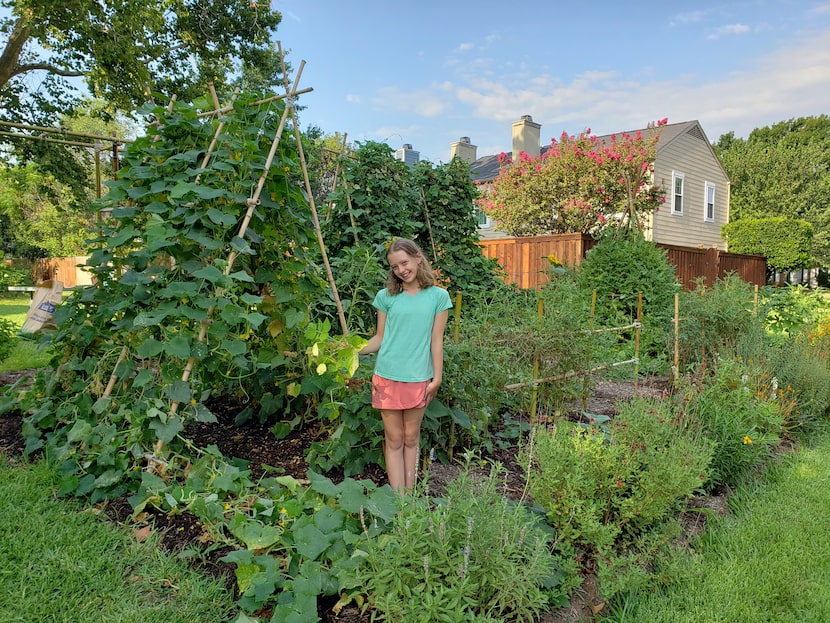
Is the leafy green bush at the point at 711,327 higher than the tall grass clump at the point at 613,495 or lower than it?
higher

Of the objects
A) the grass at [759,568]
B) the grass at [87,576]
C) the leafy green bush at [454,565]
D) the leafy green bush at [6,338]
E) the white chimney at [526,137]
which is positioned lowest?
the grass at [759,568]

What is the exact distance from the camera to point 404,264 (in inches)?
100

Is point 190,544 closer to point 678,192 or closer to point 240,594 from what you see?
point 240,594

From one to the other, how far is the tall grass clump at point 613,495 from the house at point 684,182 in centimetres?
1420

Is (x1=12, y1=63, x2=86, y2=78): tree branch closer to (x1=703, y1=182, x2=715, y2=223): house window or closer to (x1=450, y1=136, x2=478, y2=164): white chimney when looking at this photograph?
(x1=450, y1=136, x2=478, y2=164): white chimney

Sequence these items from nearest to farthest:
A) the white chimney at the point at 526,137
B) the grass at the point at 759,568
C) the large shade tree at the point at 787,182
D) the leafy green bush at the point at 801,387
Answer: the grass at the point at 759,568 → the leafy green bush at the point at 801,387 → the white chimney at the point at 526,137 → the large shade tree at the point at 787,182

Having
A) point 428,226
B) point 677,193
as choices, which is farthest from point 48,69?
point 677,193

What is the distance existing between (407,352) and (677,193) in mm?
17881

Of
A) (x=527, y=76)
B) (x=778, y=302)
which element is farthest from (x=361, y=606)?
(x=527, y=76)

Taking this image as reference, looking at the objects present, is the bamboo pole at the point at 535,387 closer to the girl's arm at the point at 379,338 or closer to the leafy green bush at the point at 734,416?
the leafy green bush at the point at 734,416

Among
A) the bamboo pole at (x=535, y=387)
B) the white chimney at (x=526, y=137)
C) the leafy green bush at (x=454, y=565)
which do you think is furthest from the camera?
the white chimney at (x=526, y=137)

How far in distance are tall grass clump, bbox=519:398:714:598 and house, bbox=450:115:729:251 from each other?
559 inches

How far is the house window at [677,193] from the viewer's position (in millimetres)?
17156

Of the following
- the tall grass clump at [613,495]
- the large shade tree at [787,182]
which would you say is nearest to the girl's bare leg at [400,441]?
the tall grass clump at [613,495]
